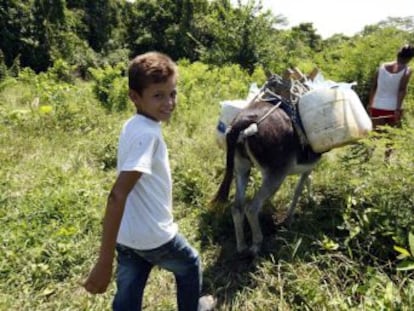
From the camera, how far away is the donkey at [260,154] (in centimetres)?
340

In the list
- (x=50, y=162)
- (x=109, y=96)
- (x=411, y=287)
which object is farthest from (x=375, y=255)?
(x=109, y=96)

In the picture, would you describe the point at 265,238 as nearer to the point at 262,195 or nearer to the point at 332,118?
the point at 262,195

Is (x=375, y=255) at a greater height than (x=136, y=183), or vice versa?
(x=136, y=183)

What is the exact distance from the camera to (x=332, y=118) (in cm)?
346

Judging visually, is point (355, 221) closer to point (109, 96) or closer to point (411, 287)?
point (411, 287)

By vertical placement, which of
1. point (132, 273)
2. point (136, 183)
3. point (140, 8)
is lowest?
point (132, 273)

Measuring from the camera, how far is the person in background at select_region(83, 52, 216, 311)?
6.15ft

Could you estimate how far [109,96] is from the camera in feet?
28.0

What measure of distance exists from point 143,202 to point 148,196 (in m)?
0.04

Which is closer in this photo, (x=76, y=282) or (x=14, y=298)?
(x=14, y=298)

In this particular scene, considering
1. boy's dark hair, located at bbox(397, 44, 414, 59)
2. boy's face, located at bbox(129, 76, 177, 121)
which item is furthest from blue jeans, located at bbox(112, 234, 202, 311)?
boy's dark hair, located at bbox(397, 44, 414, 59)

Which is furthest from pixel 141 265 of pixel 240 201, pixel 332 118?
pixel 332 118

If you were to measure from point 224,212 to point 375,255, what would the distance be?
52.1 inches

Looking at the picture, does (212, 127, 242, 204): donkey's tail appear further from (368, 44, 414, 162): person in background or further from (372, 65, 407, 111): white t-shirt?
(372, 65, 407, 111): white t-shirt
